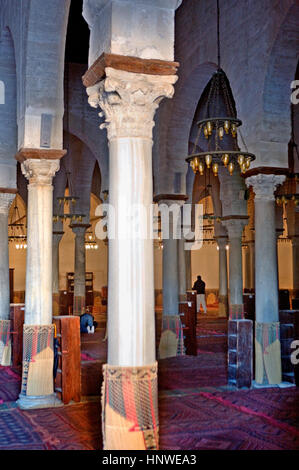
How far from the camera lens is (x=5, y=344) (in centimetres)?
1041

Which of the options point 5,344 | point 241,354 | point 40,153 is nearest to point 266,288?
point 241,354

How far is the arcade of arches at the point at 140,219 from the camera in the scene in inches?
176

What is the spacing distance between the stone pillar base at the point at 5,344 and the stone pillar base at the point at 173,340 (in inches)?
122

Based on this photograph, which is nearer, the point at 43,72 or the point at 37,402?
the point at 37,402

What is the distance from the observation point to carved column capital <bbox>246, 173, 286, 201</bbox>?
8645mm

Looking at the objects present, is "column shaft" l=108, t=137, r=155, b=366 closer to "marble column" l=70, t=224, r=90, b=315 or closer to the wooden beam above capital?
the wooden beam above capital

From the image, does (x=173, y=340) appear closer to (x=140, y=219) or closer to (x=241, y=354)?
(x=241, y=354)

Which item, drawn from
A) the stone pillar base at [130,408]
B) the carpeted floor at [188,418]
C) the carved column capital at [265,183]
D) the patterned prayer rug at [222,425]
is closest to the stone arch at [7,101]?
the carpeted floor at [188,418]

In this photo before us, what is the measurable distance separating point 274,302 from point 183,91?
5119 mm

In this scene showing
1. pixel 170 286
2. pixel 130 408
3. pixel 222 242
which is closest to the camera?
pixel 130 408

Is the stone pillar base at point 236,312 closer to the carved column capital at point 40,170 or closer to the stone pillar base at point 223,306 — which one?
the stone pillar base at point 223,306

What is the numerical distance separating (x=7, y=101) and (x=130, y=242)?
6.21 meters

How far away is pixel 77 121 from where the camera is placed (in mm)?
15133
